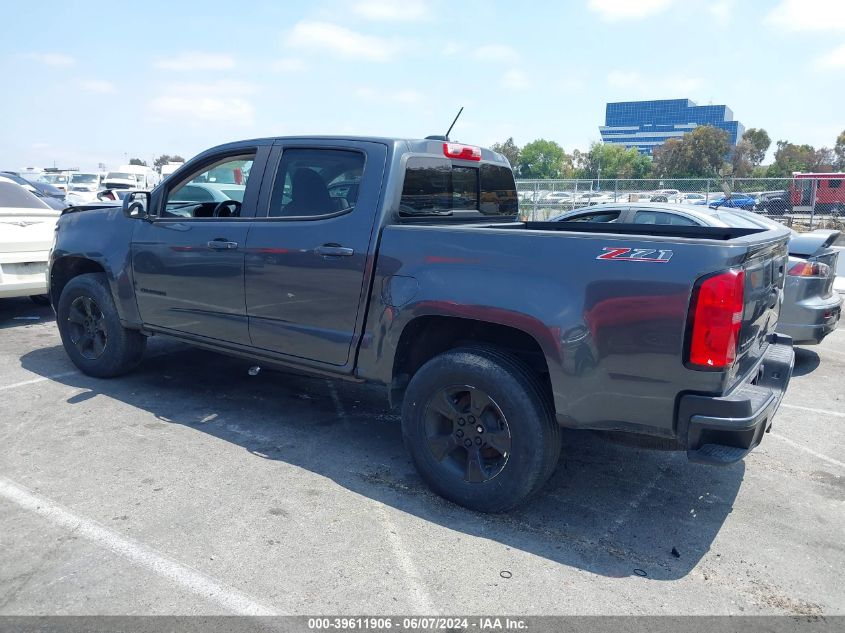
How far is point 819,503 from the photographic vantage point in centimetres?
393

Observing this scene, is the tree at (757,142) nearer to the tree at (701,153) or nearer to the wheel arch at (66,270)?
the tree at (701,153)

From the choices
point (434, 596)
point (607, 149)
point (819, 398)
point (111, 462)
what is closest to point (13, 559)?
point (111, 462)

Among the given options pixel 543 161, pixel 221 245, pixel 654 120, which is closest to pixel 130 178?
pixel 221 245

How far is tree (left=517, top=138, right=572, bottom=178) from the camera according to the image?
329 ft

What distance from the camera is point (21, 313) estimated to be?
8.97 metres

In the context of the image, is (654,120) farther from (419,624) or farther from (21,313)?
(419,624)

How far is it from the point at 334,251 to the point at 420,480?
1482 mm

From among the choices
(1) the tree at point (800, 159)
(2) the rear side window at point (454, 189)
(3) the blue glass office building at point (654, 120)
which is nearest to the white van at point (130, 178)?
(2) the rear side window at point (454, 189)

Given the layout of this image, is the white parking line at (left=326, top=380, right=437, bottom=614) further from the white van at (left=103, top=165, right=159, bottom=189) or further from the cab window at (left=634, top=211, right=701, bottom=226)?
the white van at (left=103, top=165, right=159, bottom=189)

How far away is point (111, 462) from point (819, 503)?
4269mm

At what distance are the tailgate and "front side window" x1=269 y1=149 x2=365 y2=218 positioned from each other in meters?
2.25

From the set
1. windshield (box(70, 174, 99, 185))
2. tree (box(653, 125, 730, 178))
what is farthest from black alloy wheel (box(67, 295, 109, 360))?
tree (box(653, 125, 730, 178))

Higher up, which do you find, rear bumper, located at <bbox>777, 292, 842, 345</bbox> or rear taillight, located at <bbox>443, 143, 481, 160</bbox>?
rear taillight, located at <bbox>443, 143, 481, 160</bbox>

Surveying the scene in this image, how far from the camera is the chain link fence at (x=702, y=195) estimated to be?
63.9ft
